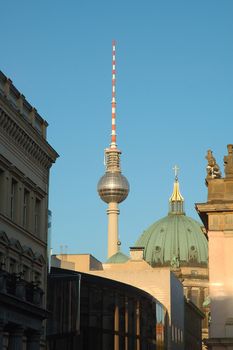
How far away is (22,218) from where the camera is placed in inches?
1858

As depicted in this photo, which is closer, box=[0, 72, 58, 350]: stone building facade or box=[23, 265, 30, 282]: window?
box=[0, 72, 58, 350]: stone building facade

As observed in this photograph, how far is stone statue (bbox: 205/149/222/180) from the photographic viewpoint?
60.2 meters

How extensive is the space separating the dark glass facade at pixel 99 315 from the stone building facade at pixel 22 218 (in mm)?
4804

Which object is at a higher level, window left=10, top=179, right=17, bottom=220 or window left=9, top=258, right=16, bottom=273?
window left=10, top=179, right=17, bottom=220

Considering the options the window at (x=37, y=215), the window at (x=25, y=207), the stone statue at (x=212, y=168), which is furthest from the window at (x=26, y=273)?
the stone statue at (x=212, y=168)

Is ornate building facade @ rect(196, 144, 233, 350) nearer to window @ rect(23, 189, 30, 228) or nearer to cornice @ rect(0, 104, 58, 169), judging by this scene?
cornice @ rect(0, 104, 58, 169)

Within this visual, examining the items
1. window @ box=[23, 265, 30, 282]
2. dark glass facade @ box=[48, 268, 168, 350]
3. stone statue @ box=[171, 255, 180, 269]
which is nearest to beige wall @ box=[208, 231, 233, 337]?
dark glass facade @ box=[48, 268, 168, 350]

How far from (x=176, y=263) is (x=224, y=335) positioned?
13689 centimetres

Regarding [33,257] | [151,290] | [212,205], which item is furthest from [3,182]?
[151,290]

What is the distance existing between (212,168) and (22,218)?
18.1m

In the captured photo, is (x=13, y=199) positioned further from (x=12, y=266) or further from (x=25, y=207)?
(x=12, y=266)

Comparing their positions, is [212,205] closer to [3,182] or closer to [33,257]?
[33,257]

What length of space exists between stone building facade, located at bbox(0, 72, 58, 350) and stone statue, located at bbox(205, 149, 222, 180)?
1262 centimetres

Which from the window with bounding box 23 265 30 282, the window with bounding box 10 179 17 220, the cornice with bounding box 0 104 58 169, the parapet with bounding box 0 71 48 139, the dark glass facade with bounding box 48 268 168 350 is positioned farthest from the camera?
the dark glass facade with bounding box 48 268 168 350
